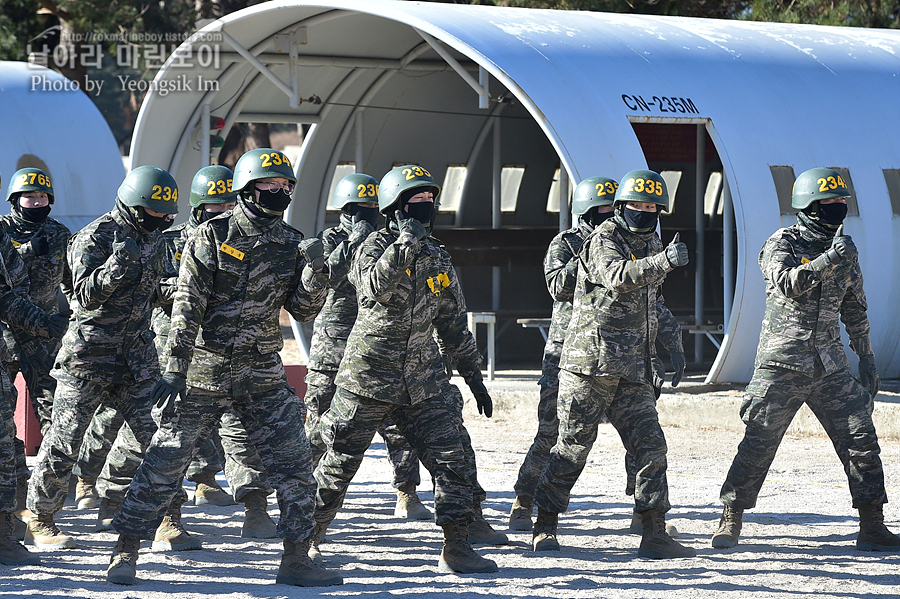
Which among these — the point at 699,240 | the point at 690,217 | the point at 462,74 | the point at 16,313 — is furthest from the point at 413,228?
the point at 690,217

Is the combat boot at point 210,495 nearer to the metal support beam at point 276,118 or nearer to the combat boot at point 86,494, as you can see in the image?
the combat boot at point 86,494

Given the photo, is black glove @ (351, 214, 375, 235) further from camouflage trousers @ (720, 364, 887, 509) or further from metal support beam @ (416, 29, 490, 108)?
metal support beam @ (416, 29, 490, 108)

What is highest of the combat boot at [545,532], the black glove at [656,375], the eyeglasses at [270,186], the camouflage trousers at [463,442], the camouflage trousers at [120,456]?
A: the eyeglasses at [270,186]

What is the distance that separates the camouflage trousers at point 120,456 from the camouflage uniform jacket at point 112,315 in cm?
36

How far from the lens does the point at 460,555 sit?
7.23 meters

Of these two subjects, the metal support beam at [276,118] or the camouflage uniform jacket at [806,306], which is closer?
the camouflage uniform jacket at [806,306]

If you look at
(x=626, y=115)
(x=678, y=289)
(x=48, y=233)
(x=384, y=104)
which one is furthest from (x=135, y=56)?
(x=48, y=233)

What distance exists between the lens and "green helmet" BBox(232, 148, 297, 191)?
22.5 ft

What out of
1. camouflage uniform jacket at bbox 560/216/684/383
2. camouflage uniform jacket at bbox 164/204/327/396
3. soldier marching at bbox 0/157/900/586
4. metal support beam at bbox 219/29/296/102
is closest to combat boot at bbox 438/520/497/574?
soldier marching at bbox 0/157/900/586

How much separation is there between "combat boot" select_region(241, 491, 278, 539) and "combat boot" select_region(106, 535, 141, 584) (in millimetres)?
1490

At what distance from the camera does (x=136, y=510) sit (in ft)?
22.4

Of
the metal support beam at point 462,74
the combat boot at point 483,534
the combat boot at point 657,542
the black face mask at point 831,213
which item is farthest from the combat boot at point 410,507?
the metal support beam at point 462,74

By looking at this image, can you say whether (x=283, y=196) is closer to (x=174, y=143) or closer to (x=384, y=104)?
(x=174, y=143)

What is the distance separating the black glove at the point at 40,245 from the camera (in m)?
8.80
